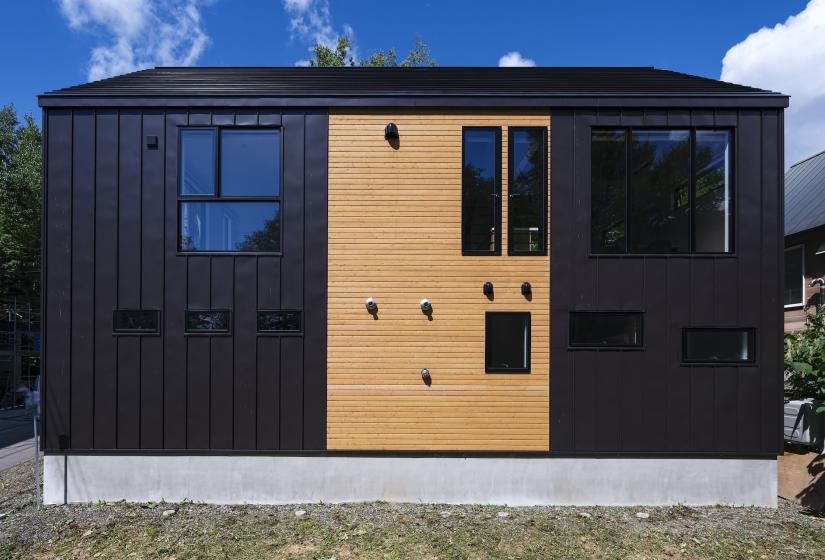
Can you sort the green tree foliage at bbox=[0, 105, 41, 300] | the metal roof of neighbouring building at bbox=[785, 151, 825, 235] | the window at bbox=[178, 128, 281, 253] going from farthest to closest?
the green tree foliage at bbox=[0, 105, 41, 300], the metal roof of neighbouring building at bbox=[785, 151, 825, 235], the window at bbox=[178, 128, 281, 253]

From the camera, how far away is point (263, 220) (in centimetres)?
593

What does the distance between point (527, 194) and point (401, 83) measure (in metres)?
2.54

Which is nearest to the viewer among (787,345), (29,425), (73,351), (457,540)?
(457,540)

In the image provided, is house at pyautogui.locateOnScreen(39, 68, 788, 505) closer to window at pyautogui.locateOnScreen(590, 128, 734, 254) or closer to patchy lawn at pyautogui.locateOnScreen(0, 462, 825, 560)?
window at pyautogui.locateOnScreen(590, 128, 734, 254)

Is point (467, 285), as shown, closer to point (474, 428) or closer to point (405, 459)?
point (474, 428)

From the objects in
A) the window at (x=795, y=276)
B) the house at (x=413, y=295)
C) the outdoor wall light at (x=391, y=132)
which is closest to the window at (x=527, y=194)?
the house at (x=413, y=295)

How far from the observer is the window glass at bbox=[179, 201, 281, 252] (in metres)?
5.89

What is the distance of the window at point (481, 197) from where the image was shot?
19.5ft

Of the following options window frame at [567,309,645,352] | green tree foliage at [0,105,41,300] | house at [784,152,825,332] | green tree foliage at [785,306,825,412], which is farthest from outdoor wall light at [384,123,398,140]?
green tree foliage at [0,105,41,300]

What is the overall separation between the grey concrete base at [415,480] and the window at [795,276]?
8682mm

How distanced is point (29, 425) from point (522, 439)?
1248 centimetres

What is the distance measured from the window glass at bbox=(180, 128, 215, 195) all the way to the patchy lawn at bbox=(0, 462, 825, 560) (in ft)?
13.7

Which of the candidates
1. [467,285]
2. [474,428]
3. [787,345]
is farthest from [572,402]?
[787,345]

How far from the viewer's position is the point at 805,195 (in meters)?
12.9
